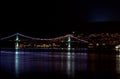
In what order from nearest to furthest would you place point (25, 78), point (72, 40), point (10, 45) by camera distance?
1. point (25, 78)
2. point (72, 40)
3. point (10, 45)

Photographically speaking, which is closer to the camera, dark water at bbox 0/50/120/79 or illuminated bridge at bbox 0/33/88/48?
dark water at bbox 0/50/120/79

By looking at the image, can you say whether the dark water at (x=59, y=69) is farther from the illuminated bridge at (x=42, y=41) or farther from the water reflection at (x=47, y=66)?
the illuminated bridge at (x=42, y=41)

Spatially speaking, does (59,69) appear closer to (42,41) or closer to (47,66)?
(47,66)

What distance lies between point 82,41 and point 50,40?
457cm

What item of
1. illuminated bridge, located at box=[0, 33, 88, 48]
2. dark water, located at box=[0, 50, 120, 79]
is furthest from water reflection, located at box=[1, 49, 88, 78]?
illuminated bridge, located at box=[0, 33, 88, 48]

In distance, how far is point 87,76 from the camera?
13.3 meters

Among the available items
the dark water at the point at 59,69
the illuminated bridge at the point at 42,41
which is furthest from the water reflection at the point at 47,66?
the illuminated bridge at the point at 42,41

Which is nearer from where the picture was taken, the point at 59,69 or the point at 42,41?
the point at 59,69

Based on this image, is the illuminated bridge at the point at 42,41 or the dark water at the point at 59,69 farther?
the illuminated bridge at the point at 42,41

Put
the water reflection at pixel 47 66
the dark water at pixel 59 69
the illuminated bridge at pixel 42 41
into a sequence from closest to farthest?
the dark water at pixel 59 69
the water reflection at pixel 47 66
the illuminated bridge at pixel 42 41

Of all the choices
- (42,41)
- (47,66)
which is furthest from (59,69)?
(42,41)

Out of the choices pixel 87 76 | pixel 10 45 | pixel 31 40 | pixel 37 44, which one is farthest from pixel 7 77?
pixel 10 45

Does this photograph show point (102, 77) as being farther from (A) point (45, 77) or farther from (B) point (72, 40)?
(B) point (72, 40)

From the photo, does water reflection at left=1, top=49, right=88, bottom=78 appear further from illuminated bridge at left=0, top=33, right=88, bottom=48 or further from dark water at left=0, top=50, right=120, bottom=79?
illuminated bridge at left=0, top=33, right=88, bottom=48
